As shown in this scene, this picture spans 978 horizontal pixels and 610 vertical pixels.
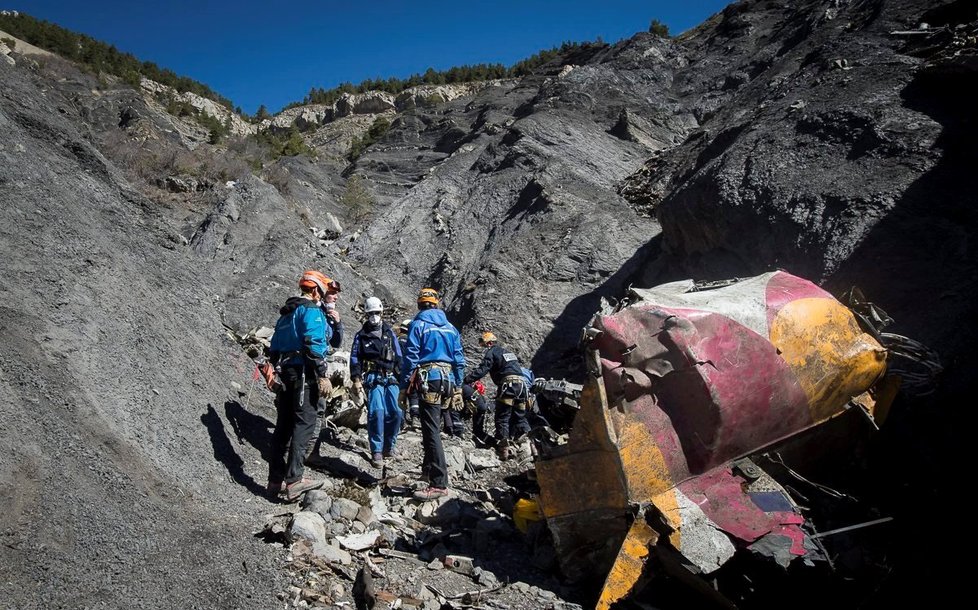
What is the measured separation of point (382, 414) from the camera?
600 centimetres

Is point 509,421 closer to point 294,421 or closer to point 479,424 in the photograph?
point 479,424

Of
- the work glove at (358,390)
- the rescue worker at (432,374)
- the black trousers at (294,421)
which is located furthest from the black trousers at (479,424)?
the black trousers at (294,421)

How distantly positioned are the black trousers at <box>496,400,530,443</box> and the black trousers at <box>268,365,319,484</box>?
3308 millimetres

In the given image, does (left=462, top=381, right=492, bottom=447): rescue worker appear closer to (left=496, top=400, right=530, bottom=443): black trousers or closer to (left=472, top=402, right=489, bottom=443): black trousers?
(left=472, top=402, right=489, bottom=443): black trousers

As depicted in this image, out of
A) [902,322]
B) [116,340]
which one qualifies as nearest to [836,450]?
[902,322]

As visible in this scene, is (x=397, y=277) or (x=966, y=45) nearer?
(x=966, y=45)

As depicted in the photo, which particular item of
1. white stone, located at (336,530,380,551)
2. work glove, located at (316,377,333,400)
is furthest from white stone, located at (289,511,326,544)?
work glove, located at (316,377,333,400)

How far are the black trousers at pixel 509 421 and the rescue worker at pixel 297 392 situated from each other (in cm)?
321

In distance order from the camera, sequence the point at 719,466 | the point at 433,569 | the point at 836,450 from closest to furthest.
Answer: the point at 719,466, the point at 433,569, the point at 836,450

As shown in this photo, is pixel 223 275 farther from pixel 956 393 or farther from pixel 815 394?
pixel 956 393

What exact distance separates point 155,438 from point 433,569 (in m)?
2.15

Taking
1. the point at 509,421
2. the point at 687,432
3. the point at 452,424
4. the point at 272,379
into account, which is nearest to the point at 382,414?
the point at 272,379

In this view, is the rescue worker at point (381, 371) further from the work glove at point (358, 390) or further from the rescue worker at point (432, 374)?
the rescue worker at point (432, 374)

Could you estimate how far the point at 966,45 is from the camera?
819 cm
